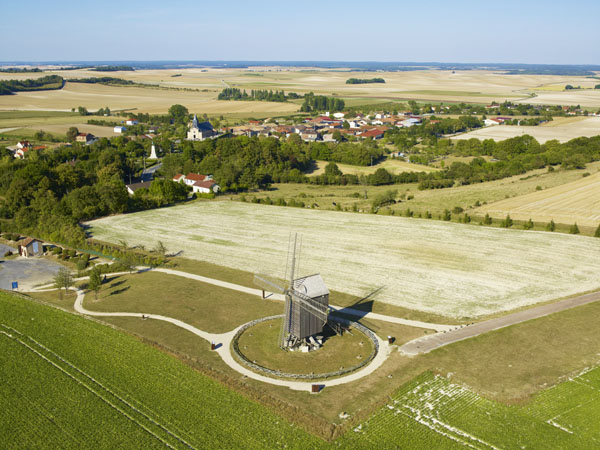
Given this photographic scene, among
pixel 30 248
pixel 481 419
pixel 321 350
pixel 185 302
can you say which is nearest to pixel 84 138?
pixel 30 248

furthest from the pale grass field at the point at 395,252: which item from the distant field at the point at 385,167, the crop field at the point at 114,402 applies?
the distant field at the point at 385,167

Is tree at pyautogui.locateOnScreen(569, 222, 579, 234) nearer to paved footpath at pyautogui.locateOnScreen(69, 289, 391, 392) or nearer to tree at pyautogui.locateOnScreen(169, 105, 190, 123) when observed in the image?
paved footpath at pyautogui.locateOnScreen(69, 289, 391, 392)

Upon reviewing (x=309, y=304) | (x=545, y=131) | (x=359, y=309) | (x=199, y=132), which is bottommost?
(x=359, y=309)

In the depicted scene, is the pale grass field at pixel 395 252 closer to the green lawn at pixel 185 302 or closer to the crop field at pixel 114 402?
the green lawn at pixel 185 302

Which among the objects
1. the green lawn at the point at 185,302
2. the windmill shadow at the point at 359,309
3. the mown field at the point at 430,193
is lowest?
the green lawn at the point at 185,302

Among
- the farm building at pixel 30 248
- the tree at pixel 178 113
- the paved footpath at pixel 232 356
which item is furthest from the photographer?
the tree at pixel 178 113

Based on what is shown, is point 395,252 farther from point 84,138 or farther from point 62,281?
point 84,138

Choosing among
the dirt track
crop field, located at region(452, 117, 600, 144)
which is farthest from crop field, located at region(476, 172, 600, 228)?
crop field, located at region(452, 117, 600, 144)
